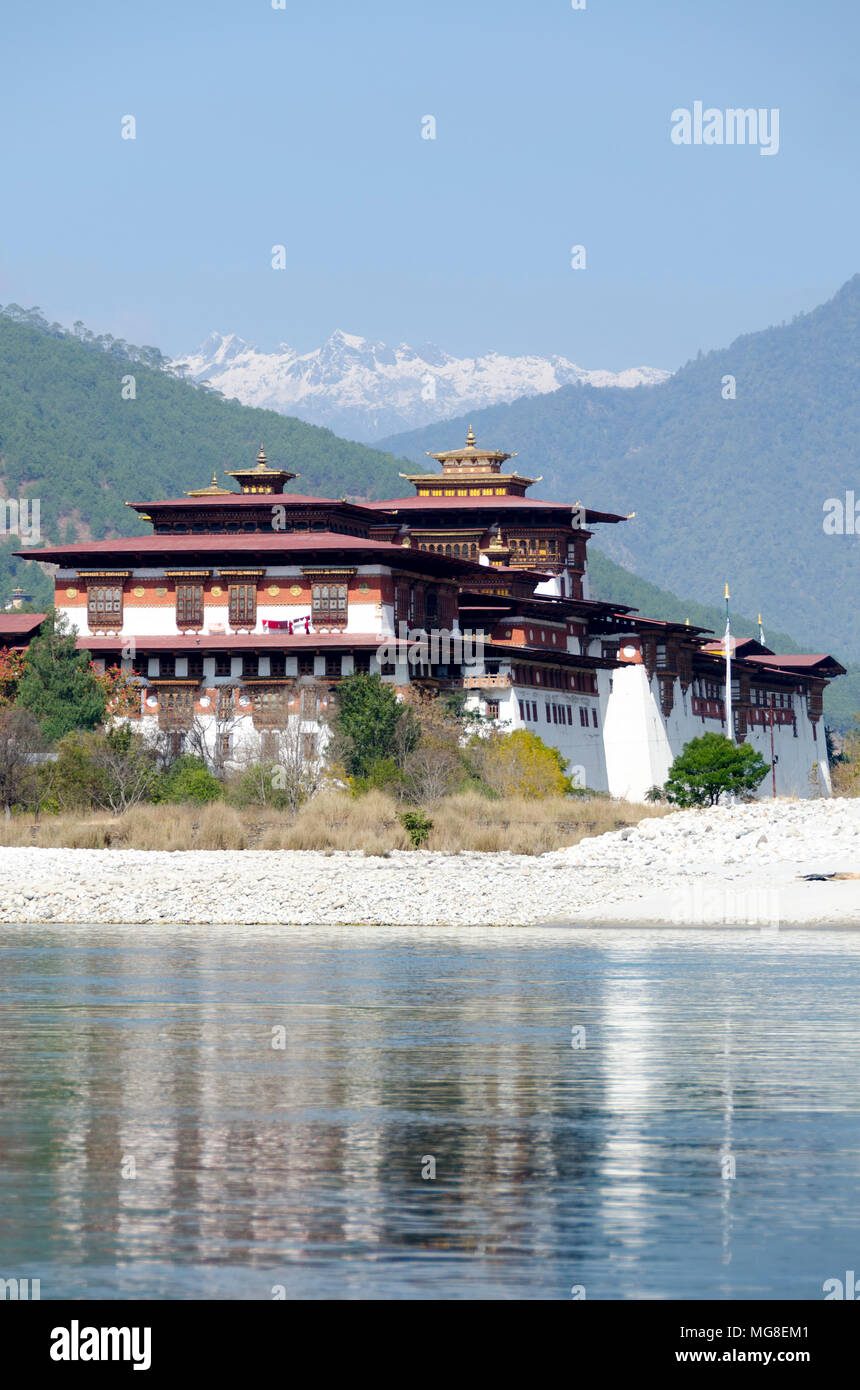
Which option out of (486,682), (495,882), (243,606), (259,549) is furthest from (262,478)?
(495,882)

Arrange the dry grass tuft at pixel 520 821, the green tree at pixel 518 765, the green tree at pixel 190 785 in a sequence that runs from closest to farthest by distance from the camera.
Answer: the dry grass tuft at pixel 520 821 → the green tree at pixel 190 785 → the green tree at pixel 518 765

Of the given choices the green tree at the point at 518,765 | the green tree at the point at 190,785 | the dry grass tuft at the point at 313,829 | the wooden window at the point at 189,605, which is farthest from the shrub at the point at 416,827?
the wooden window at the point at 189,605

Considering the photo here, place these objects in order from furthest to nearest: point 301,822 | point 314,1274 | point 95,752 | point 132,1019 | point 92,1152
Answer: point 95,752
point 301,822
point 132,1019
point 92,1152
point 314,1274

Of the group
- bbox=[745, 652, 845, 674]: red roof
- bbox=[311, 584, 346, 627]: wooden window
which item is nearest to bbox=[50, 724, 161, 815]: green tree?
bbox=[311, 584, 346, 627]: wooden window

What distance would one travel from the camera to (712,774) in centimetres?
9288

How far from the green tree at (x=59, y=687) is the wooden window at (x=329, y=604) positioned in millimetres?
10341

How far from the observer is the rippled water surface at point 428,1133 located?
12281mm

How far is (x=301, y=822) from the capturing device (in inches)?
2493

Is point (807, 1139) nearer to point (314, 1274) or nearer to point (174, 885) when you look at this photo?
point (314, 1274)

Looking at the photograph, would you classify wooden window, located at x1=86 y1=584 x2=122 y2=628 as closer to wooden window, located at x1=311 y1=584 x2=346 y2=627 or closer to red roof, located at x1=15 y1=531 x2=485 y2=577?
red roof, located at x1=15 y1=531 x2=485 y2=577

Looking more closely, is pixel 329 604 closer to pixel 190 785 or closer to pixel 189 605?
pixel 189 605

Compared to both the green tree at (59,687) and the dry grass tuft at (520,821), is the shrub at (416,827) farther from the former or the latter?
the green tree at (59,687)
